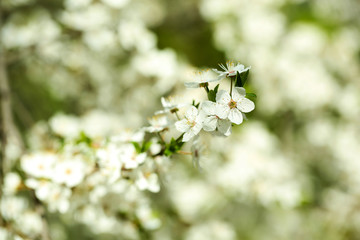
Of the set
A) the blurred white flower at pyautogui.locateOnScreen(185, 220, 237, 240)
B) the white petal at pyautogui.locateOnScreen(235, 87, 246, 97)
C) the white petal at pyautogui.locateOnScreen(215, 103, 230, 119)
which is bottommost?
the white petal at pyautogui.locateOnScreen(215, 103, 230, 119)

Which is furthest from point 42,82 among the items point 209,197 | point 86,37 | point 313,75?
point 313,75

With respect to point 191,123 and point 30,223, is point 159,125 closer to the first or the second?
point 191,123

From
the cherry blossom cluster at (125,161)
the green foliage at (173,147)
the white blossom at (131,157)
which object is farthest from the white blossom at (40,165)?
the green foliage at (173,147)

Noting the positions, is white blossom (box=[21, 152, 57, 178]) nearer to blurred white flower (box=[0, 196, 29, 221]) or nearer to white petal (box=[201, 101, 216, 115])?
blurred white flower (box=[0, 196, 29, 221])

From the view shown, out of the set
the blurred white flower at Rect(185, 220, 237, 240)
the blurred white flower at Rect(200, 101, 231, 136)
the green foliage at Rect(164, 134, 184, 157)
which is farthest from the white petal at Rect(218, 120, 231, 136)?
the blurred white flower at Rect(185, 220, 237, 240)

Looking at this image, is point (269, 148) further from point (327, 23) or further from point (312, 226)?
Answer: point (327, 23)

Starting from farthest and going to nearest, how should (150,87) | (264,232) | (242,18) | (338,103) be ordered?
(264,232), (338,103), (242,18), (150,87)

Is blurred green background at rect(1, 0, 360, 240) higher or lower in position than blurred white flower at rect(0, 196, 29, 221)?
higher
